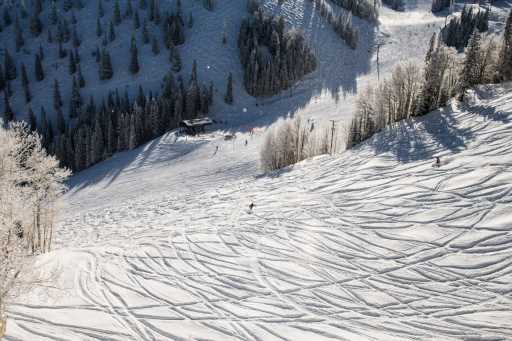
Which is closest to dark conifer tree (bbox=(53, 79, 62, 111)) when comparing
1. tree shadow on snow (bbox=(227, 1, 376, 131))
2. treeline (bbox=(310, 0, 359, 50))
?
tree shadow on snow (bbox=(227, 1, 376, 131))

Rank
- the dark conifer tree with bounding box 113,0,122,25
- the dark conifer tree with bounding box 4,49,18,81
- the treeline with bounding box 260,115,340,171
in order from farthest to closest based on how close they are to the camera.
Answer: the dark conifer tree with bounding box 113,0,122,25 → the dark conifer tree with bounding box 4,49,18,81 → the treeline with bounding box 260,115,340,171

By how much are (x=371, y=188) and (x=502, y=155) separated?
453 inches

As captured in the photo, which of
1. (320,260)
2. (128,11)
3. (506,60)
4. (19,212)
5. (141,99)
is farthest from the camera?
(128,11)

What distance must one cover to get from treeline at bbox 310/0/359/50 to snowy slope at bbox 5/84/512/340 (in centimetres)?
10215

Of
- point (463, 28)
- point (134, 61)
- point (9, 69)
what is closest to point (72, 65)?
point (9, 69)

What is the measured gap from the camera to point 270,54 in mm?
129500

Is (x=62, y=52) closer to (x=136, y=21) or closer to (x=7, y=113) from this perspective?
(x=136, y=21)

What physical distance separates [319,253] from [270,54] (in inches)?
4475

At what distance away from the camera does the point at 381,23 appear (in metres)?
156

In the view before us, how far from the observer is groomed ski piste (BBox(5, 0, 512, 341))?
19.1 meters

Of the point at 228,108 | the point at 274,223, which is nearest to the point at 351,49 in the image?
the point at 228,108

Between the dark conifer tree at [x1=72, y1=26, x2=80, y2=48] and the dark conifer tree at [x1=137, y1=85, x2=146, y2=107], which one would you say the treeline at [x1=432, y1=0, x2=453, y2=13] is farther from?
the dark conifer tree at [x1=72, y1=26, x2=80, y2=48]

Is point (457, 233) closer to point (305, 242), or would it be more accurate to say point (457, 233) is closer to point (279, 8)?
point (305, 242)

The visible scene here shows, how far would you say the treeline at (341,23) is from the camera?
135600 mm
